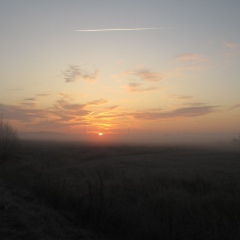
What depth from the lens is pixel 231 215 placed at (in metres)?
11.5

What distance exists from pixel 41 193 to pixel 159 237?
7.76 meters

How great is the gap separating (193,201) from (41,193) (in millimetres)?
7570

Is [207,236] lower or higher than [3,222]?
lower

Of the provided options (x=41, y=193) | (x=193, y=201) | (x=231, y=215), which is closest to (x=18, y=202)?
(x=41, y=193)

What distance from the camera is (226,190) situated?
16250 millimetres

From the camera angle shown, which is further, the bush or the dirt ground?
the bush

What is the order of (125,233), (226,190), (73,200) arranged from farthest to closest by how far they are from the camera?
(226,190), (73,200), (125,233)

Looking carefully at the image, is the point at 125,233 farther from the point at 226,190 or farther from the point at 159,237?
the point at 226,190

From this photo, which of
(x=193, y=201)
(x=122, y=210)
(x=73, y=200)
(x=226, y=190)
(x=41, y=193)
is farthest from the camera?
(x=226, y=190)

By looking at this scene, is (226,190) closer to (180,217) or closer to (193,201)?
(193,201)

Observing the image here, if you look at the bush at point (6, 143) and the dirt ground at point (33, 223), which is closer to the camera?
the dirt ground at point (33, 223)

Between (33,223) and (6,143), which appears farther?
(6,143)

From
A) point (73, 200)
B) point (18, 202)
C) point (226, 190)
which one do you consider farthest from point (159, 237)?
point (226, 190)

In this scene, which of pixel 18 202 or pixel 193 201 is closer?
pixel 18 202
